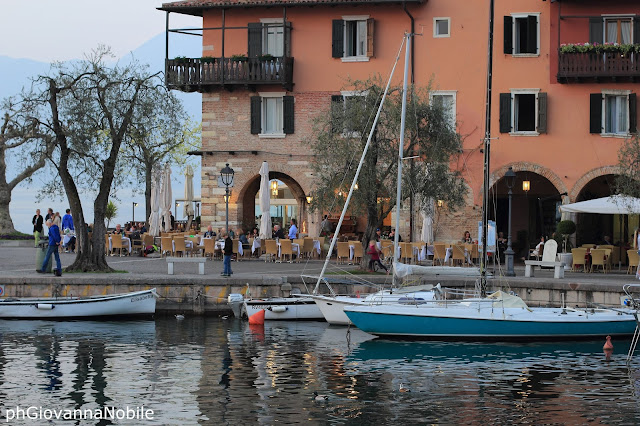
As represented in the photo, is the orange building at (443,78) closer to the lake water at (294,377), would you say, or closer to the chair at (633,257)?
the chair at (633,257)

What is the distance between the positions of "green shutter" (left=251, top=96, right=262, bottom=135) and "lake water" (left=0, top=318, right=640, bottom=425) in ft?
48.6

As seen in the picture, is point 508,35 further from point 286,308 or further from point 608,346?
point 608,346

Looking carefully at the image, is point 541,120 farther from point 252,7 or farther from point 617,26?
point 252,7

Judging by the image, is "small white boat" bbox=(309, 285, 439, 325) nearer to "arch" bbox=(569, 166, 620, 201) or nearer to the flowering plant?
"arch" bbox=(569, 166, 620, 201)

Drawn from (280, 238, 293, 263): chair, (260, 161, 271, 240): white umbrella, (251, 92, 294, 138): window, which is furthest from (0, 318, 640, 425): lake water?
(251, 92, 294, 138): window

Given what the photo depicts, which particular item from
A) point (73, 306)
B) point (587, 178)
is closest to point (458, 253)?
point (587, 178)

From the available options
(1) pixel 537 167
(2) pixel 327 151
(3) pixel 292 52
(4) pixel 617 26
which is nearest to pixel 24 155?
(2) pixel 327 151

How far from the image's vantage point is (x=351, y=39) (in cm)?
4178

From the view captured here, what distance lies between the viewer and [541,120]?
4022 centimetres

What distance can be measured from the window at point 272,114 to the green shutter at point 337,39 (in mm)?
2356

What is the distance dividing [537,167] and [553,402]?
73.6 ft

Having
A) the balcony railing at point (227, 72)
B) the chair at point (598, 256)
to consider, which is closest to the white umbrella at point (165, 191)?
the balcony railing at point (227, 72)

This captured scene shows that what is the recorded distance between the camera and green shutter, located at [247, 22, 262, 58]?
137ft

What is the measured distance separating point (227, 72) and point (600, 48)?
1328cm
